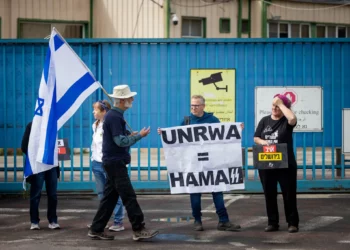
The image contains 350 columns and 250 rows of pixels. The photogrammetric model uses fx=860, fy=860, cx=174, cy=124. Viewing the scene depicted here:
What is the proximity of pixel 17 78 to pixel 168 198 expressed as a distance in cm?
365

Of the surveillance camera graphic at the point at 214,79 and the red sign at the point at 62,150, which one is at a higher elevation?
the surveillance camera graphic at the point at 214,79

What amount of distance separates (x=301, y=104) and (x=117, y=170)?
243 inches

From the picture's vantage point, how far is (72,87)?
11.8 m

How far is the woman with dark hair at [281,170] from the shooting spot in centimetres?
1143

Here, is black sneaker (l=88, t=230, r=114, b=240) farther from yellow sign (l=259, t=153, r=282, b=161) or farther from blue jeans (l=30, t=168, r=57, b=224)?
yellow sign (l=259, t=153, r=282, b=161)

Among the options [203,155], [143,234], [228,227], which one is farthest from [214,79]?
[143,234]

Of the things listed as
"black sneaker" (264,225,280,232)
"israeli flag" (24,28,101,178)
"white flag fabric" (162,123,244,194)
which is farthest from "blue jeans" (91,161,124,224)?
"black sneaker" (264,225,280,232)

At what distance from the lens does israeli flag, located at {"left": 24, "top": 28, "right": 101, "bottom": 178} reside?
11.6 m

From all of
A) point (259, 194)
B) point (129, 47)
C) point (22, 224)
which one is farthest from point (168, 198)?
point (22, 224)

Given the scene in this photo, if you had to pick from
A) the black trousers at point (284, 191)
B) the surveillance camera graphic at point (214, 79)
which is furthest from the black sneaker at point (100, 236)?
the surveillance camera graphic at point (214, 79)

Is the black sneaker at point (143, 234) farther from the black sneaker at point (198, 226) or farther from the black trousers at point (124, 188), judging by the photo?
the black sneaker at point (198, 226)

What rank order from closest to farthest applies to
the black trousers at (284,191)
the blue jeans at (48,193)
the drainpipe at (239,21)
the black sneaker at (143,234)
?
the black sneaker at (143,234) → the black trousers at (284,191) → the blue jeans at (48,193) → the drainpipe at (239,21)

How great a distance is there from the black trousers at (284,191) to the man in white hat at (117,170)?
177 centimetres

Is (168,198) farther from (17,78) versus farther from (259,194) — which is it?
(17,78)
